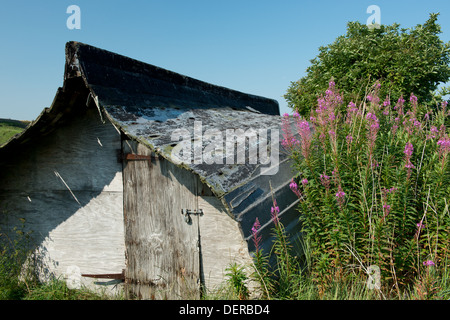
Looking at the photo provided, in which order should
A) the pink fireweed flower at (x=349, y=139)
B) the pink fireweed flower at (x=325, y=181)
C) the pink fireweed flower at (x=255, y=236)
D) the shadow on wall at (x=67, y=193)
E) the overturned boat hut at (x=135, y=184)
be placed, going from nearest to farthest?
the pink fireweed flower at (x=255, y=236)
the pink fireweed flower at (x=325, y=181)
the pink fireweed flower at (x=349, y=139)
the overturned boat hut at (x=135, y=184)
the shadow on wall at (x=67, y=193)

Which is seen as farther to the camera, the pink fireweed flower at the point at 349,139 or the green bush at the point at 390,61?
the green bush at the point at 390,61

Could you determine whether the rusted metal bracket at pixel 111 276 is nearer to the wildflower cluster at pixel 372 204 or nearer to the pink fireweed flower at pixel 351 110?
the wildflower cluster at pixel 372 204

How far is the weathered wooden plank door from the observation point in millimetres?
4309

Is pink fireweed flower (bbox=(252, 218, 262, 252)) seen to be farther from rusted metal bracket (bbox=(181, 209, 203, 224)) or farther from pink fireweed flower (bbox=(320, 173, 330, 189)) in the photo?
rusted metal bracket (bbox=(181, 209, 203, 224))

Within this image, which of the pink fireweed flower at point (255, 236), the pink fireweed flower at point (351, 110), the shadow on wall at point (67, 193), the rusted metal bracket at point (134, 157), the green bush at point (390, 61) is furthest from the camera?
the green bush at point (390, 61)

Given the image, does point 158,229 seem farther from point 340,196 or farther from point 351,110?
point 351,110

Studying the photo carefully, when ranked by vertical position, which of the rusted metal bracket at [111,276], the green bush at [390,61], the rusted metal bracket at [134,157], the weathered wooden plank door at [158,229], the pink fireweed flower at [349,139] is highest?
the green bush at [390,61]

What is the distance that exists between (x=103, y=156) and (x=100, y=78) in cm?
118

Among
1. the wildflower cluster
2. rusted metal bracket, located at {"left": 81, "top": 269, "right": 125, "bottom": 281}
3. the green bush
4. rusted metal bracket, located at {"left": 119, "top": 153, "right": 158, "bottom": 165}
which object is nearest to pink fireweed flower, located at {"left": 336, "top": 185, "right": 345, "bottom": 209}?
the wildflower cluster

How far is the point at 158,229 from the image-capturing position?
14.8 ft

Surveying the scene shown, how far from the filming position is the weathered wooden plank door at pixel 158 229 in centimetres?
431

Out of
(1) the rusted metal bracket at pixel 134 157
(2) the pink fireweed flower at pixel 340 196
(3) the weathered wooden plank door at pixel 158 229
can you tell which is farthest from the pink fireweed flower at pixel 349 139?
(1) the rusted metal bracket at pixel 134 157

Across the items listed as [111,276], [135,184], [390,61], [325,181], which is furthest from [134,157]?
[390,61]
